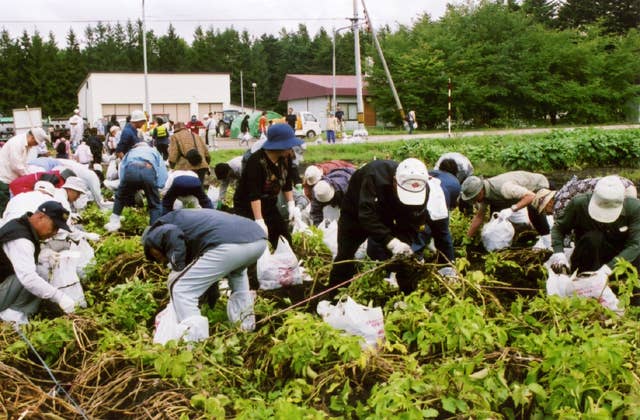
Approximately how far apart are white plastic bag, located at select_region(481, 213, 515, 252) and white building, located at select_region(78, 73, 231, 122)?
35.9 meters

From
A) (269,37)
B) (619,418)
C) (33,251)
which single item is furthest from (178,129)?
(269,37)

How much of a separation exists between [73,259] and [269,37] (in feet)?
271

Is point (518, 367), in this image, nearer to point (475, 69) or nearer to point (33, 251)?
point (33, 251)

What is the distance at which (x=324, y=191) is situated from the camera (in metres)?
Result: 6.55

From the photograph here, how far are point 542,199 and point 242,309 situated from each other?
285 centimetres

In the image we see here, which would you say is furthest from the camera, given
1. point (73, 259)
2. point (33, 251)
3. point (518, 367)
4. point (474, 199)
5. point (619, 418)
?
point (474, 199)

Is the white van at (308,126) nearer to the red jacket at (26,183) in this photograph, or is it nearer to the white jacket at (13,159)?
the white jacket at (13,159)

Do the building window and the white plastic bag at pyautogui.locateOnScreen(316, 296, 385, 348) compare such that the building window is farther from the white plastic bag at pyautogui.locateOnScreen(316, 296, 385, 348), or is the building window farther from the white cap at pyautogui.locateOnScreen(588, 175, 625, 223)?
the white plastic bag at pyautogui.locateOnScreen(316, 296, 385, 348)

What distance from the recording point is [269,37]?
278 ft

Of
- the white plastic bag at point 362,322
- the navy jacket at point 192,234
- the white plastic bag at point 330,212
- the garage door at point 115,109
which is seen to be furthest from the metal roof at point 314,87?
the white plastic bag at point 362,322

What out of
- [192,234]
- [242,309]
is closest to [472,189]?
[242,309]

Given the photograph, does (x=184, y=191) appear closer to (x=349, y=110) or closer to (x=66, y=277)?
(x=66, y=277)

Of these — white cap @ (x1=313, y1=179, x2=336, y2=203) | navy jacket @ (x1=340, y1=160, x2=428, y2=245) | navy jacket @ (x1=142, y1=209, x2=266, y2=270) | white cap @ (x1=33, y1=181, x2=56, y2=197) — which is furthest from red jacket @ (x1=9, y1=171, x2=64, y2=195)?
navy jacket @ (x1=340, y1=160, x2=428, y2=245)

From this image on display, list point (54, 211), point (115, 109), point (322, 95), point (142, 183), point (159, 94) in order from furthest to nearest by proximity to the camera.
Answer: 1. point (322, 95)
2. point (159, 94)
3. point (115, 109)
4. point (142, 183)
5. point (54, 211)
